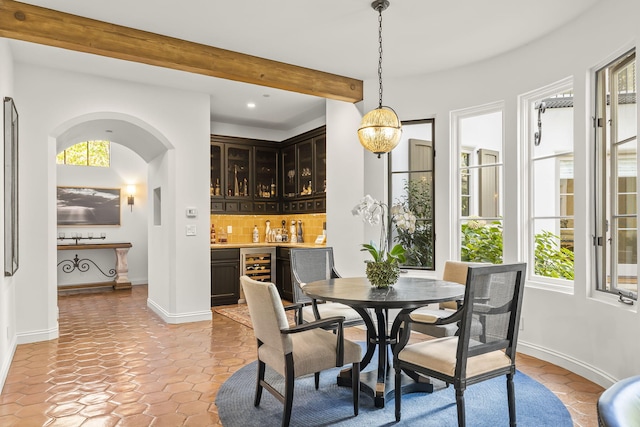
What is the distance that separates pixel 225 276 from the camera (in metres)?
6.64

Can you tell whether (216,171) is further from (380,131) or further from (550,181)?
(550,181)

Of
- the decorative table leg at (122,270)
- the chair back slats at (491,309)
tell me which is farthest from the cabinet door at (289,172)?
the chair back slats at (491,309)

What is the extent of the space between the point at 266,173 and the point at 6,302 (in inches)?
177

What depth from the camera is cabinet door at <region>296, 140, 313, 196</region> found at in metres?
6.80

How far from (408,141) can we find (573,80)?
187cm

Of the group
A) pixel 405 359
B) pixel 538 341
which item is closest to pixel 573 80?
pixel 538 341

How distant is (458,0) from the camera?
3.35 m

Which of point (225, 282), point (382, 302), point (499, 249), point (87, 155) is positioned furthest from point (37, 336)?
point (499, 249)

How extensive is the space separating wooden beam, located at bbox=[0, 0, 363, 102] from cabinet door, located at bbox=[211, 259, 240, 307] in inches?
120

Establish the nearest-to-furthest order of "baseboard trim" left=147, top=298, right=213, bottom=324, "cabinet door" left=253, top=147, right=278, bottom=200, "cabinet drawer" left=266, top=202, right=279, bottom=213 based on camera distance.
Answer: "baseboard trim" left=147, top=298, right=213, bottom=324 < "cabinet door" left=253, top=147, right=278, bottom=200 < "cabinet drawer" left=266, top=202, right=279, bottom=213

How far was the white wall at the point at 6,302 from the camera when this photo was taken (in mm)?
3471

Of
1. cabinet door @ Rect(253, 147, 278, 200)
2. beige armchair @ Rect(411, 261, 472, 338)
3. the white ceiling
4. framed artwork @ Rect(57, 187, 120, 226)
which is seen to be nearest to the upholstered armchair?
beige armchair @ Rect(411, 261, 472, 338)

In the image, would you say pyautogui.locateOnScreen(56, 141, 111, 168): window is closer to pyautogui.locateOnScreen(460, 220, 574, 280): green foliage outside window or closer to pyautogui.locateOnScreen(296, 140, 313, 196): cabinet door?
pyautogui.locateOnScreen(296, 140, 313, 196): cabinet door

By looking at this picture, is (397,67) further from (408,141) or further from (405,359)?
(405,359)
